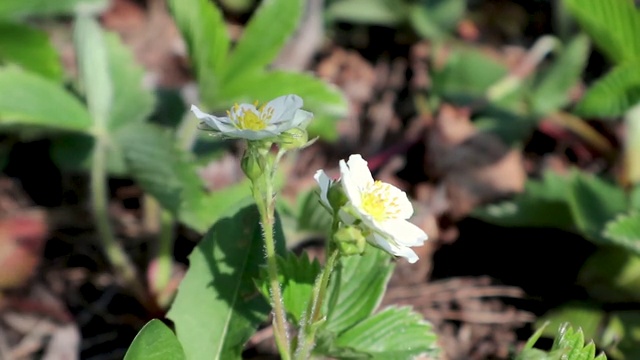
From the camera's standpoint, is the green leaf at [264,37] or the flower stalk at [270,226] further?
the green leaf at [264,37]

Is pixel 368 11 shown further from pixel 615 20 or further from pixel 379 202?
pixel 379 202

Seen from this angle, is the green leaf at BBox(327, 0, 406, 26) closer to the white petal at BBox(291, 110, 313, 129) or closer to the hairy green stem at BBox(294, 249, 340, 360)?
the white petal at BBox(291, 110, 313, 129)

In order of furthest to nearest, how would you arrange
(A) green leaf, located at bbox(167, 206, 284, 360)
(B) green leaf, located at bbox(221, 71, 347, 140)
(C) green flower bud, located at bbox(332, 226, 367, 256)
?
(B) green leaf, located at bbox(221, 71, 347, 140) < (A) green leaf, located at bbox(167, 206, 284, 360) < (C) green flower bud, located at bbox(332, 226, 367, 256)

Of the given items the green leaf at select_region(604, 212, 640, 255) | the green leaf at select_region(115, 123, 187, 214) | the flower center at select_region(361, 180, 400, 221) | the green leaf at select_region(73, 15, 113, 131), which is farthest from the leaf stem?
the green leaf at select_region(604, 212, 640, 255)

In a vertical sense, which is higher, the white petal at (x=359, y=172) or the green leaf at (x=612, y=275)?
the white petal at (x=359, y=172)

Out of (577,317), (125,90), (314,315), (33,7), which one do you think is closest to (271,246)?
(314,315)

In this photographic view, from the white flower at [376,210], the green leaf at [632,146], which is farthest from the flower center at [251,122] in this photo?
the green leaf at [632,146]

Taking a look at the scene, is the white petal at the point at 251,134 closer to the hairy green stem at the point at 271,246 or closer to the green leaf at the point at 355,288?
the hairy green stem at the point at 271,246
